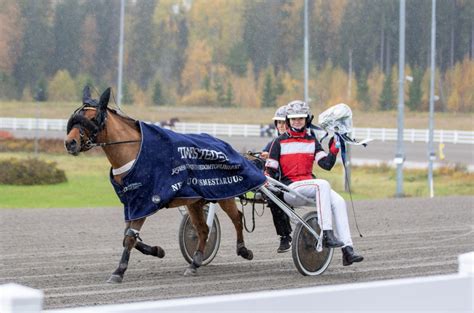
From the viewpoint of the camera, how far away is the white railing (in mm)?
31391

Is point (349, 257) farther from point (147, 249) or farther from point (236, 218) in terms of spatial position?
point (147, 249)

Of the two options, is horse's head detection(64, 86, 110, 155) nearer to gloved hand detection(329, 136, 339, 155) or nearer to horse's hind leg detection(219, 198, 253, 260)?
horse's hind leg detection(219, 198, 253, 260)

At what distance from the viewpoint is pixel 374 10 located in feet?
107

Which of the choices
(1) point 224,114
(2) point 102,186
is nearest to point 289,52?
(1) point 224,114

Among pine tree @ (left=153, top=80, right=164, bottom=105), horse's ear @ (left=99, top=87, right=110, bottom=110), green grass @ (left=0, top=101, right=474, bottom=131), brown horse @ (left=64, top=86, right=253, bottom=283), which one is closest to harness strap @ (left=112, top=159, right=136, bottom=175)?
brown horse @ (left=64, top=86, right=253, bottom=283)

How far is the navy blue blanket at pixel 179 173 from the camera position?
8.54 meters

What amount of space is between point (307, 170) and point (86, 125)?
1958 millimetres

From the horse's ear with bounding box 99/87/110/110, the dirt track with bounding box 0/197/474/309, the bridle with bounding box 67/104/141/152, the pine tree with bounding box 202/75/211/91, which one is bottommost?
the dirt track with bounding box 0/197/474/309

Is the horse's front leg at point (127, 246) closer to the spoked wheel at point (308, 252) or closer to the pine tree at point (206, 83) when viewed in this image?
the spoked wheel at point (308, 252)

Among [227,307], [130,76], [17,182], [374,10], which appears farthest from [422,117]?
[227,307]

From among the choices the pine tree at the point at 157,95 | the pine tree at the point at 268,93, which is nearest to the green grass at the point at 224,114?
the pine tree at the point at 157,95

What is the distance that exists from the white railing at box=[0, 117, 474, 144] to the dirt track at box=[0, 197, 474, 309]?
1437 centimetres

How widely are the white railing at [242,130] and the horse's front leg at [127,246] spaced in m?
21.9

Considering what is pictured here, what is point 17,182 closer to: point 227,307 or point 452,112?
point 452,112
